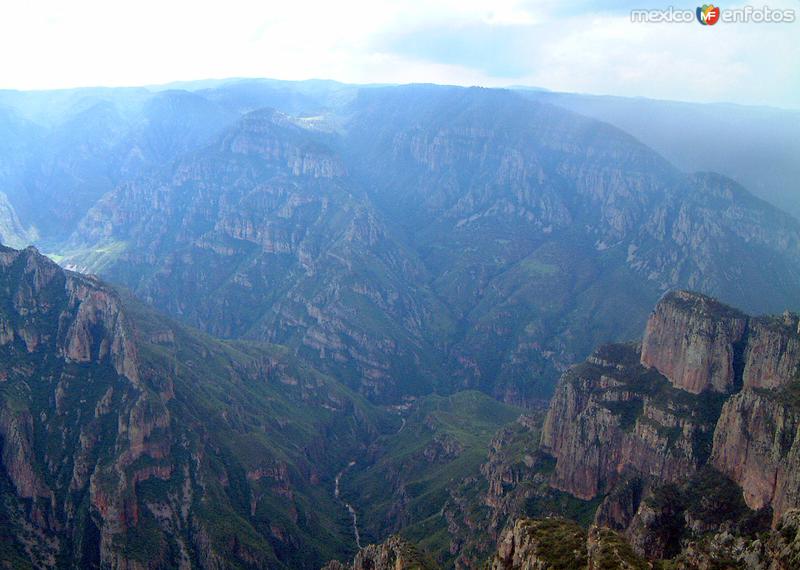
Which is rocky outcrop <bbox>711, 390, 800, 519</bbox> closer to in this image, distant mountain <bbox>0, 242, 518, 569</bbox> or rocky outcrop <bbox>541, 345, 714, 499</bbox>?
rocky outcrop <bbox>541, 345, 714, 499</bbox>

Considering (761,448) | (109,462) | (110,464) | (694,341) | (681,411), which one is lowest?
(110,464)

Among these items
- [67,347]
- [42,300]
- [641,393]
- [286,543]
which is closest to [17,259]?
[42,300]

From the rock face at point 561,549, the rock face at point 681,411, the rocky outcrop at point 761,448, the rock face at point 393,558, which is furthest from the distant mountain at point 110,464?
the rock face at point 561,549

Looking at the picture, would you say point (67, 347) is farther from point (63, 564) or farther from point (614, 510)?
point (614, 510)

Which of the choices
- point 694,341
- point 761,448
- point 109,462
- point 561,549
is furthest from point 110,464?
point 761,448

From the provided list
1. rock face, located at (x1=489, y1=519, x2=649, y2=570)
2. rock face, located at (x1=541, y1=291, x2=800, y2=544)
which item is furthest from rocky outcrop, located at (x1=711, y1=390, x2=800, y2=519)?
rock face, located at (x1=489, y1=519, x2=649, y2=570)

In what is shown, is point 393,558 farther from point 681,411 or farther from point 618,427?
point 681,411
